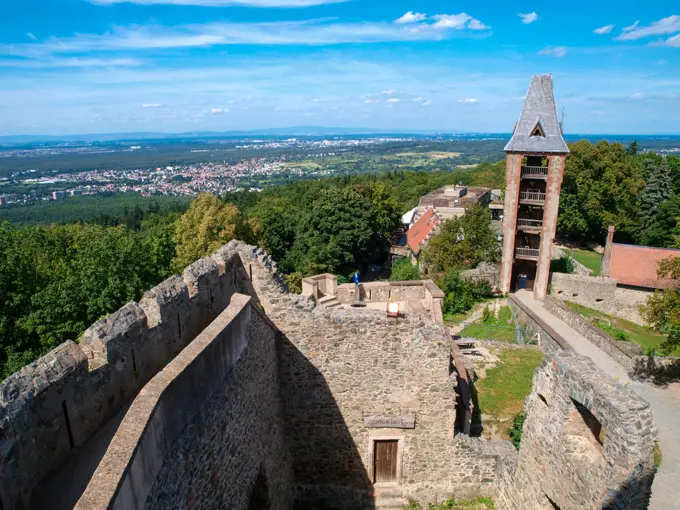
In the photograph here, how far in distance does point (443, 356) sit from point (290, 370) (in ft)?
11.2

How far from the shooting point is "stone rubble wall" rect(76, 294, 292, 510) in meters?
4.61

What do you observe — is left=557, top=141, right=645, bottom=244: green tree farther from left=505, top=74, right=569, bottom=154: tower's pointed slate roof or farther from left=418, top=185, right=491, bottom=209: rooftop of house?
left=505, top=74, right=569, bottom=154: tower's pointed slate roof

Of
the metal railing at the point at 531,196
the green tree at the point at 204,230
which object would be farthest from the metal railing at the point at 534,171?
the green tree at the point at 204,230

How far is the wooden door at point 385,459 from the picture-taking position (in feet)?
36.4

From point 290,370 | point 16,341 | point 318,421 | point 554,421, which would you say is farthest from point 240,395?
point 16,341

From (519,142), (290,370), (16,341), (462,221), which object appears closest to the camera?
(290,370)

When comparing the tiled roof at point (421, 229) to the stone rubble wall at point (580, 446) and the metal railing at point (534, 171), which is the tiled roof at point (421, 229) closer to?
the metal railing at point (534, 171)

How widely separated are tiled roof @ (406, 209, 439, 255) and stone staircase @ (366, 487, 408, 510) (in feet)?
103

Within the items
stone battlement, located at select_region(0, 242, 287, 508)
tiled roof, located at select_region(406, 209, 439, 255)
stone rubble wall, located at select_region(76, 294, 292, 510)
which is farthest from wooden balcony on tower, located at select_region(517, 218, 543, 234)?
stone battlement, located at select_region(0, 242, 287, 508)

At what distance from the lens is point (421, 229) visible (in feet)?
150

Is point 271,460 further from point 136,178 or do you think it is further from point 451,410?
point 136,178

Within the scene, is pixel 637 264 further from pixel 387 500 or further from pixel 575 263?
pixel 387 500

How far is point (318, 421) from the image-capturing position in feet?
35.7

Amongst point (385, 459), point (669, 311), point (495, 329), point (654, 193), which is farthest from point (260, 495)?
point (654, 193)
